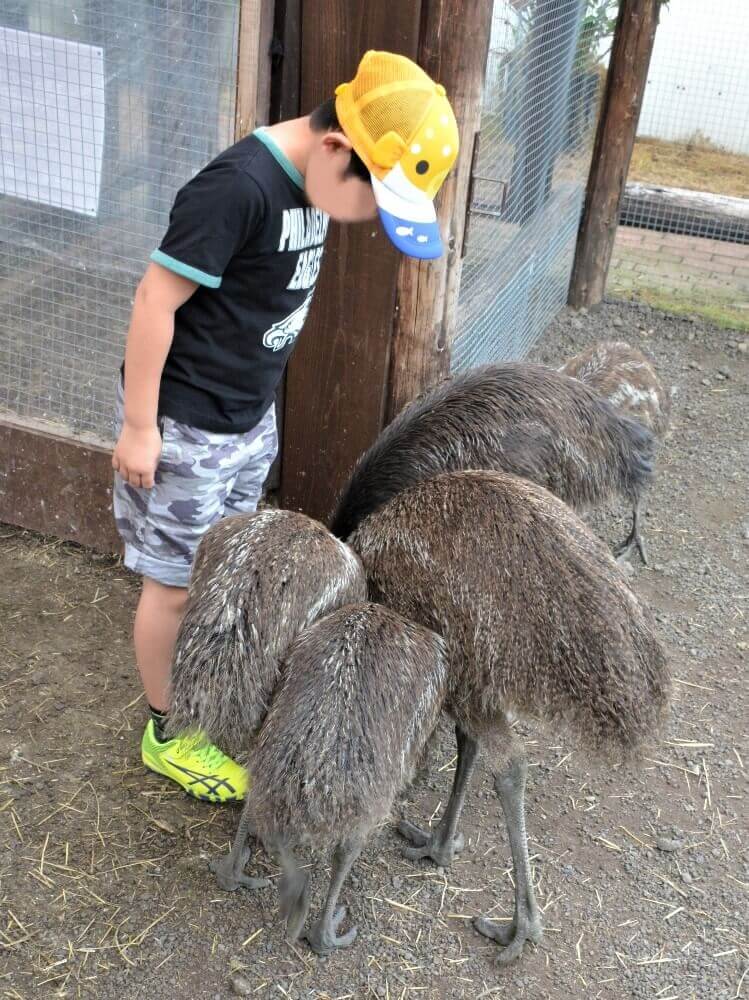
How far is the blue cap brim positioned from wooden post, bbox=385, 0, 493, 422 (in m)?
0.98

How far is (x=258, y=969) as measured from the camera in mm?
2527

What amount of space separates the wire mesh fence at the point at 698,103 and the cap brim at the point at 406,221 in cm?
614

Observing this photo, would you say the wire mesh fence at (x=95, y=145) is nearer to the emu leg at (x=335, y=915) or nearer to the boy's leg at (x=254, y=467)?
the boy's leg at (x=254, y=467)

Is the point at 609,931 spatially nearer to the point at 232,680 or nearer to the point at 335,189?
the point at 232,680

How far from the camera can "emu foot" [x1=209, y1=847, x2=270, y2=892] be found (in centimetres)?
271

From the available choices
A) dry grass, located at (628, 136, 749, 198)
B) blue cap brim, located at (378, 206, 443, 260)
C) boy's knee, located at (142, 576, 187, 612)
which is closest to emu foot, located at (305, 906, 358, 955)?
boy's knee, located at (142, 576, 187, 612)

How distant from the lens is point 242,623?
2.26 metres

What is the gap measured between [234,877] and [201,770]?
0.36m

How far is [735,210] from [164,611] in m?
5.24

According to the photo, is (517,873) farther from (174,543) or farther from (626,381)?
(626,381)

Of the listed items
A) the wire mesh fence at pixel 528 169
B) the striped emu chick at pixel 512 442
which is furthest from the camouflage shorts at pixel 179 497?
the wire mesh fence at pixel 528 169

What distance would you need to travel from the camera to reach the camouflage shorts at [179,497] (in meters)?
2.69

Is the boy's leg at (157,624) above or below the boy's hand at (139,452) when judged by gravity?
below

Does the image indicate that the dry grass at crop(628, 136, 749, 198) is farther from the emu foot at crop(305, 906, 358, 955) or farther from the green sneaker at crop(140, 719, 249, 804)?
the emu foot at crop(305, 906, 358, 955)
